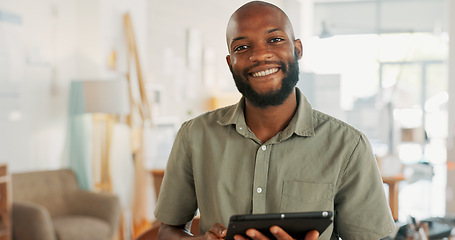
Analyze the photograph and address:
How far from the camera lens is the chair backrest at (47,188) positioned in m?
4.25

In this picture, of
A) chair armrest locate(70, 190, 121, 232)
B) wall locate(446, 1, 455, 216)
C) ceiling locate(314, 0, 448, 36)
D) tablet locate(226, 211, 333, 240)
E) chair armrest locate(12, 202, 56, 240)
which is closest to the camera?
tablet locate(226, 211, 333, 240)

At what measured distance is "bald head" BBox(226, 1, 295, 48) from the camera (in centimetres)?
136

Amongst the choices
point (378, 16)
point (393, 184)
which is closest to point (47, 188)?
point (393, 184)

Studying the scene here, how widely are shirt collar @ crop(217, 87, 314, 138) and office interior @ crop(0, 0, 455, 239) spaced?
2495 mm

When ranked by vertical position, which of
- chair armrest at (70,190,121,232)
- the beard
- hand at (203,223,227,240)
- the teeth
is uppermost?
the teeth

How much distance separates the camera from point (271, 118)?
4.72ft

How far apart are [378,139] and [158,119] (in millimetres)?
2800

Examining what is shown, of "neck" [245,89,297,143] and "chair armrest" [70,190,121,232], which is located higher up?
"neck" [245,89,297,143]

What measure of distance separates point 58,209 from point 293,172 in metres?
3.53

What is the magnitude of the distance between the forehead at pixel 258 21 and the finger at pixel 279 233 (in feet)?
1.57

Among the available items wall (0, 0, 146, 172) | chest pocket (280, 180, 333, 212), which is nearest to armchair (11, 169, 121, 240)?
wall (0, 0, 146, 172)

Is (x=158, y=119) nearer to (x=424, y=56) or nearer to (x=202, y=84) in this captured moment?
(x=202, y=84)

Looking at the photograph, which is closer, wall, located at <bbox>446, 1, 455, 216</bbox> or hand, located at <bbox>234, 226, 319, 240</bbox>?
hand, located at <bbox>234, 226, 319, 240</bbox>

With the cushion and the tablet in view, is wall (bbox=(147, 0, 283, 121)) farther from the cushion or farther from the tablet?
the tablet
